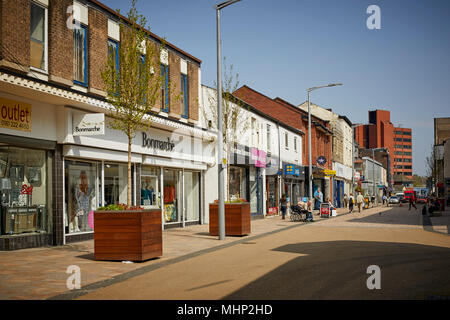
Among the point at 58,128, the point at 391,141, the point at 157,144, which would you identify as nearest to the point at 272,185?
the point at 157,144

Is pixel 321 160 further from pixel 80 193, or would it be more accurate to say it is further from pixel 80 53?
pixel 80 53

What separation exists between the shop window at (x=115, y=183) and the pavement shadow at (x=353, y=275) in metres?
6.76

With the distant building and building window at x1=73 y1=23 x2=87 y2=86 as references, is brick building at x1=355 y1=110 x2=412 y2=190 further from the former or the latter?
building window at x1=73 y1=23 x2=87 y2=86

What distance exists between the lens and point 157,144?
19.0 metres

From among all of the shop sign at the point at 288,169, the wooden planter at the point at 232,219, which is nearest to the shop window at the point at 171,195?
the wooden planter at the point at 232,219

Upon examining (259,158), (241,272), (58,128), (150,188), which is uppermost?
(58,128)

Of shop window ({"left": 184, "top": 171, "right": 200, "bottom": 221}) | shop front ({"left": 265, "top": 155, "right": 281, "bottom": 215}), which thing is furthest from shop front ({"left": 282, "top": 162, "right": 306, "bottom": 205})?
shop window ({"left": 184, "top": 171, "right": 200, "bottom": 221})

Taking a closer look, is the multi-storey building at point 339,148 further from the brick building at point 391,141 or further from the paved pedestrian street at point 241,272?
the brick building at point 391,141

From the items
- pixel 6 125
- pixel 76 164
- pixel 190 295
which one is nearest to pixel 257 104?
pixel 76 164

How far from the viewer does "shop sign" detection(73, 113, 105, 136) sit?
13945mm

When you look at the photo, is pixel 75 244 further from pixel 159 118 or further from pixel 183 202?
pixel 183 202

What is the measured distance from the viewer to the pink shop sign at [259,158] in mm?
28906

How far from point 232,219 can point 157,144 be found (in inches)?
176

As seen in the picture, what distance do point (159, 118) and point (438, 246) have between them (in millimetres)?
10343
